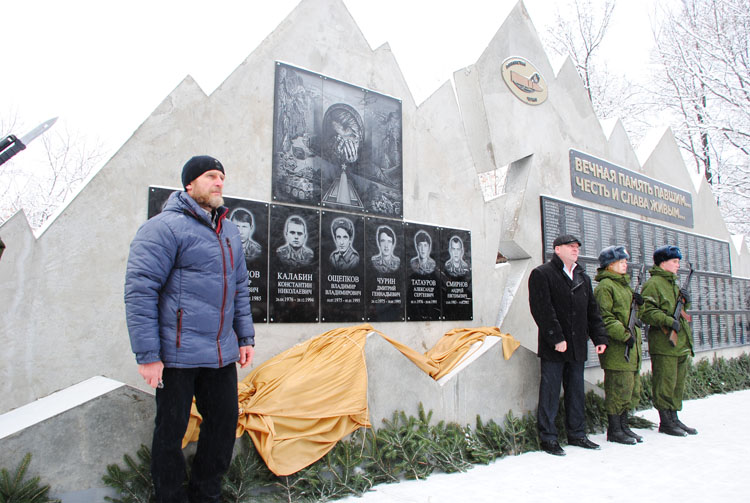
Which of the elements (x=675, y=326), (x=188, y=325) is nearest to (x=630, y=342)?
(x=675, y=326)

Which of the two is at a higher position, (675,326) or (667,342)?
(675,326)

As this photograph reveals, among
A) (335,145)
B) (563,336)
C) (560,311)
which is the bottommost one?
(563,336)

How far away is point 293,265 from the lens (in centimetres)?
448

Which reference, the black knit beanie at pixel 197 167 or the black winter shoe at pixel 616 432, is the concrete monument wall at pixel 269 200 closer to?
the black winter shoe at pixel 616 432

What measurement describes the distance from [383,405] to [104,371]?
189 centimetres

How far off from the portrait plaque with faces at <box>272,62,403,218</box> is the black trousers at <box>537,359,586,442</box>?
6.58 ft

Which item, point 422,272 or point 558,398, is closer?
point 558,398

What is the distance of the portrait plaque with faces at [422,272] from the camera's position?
5.28 metres

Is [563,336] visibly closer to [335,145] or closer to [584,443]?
[584,443]

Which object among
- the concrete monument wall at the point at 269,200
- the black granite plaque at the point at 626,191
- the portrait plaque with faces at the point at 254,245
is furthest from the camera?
the black granite plaque at the point at 626,191

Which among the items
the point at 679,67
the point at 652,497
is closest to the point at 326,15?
the point at 652,497

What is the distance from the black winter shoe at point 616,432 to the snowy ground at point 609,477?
0.31 ft

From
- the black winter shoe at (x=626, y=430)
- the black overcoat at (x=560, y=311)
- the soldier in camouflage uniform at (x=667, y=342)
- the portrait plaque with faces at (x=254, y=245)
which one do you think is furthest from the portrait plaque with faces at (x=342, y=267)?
the soldier in camouflage uniform at (x=667, y=342)

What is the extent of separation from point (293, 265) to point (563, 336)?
2.27 m
